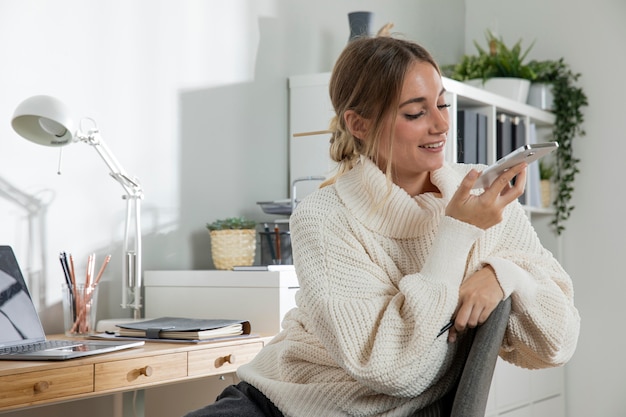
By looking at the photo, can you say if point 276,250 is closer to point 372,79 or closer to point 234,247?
point 234,247

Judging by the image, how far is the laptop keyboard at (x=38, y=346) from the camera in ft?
6.48

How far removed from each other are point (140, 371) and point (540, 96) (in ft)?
8.46

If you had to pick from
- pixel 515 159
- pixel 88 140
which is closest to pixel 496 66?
pixel 88 140

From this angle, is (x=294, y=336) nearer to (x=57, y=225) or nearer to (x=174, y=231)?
(x=57, y=225)

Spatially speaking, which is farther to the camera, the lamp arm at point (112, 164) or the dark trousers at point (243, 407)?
the lamp arm at point (112, 164)

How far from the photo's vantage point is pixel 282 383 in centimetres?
148

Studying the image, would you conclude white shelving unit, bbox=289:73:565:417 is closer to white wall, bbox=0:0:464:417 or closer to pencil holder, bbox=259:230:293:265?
white wall, bbox=0:0:464:417

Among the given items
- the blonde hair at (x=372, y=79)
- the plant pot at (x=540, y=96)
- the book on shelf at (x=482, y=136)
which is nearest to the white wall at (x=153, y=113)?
the book on shelf at (x=482, y=136)

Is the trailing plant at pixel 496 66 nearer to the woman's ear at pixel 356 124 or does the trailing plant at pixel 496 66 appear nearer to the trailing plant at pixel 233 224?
the trailing plant at pixel 233 224

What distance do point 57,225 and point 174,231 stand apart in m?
0.47

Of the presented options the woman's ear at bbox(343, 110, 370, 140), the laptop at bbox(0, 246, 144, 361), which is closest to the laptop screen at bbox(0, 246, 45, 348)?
the laptop at bbox(0, 246, 144, 361)

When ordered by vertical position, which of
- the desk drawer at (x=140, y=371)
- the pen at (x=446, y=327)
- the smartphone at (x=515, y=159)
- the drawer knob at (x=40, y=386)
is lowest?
the desk drawer at (x=140, y=371)

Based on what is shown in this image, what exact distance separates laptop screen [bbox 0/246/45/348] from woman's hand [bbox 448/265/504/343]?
3.84 ft

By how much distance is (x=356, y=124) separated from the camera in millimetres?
1571
